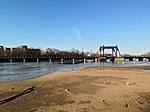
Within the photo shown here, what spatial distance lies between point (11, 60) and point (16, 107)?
419 feet

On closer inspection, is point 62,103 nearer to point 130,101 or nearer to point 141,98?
point 130,101

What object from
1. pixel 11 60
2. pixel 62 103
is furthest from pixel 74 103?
A: pixel 11 60

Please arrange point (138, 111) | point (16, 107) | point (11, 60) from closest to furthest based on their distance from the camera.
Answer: point (138, 111) → point (16, 107) → point (11, 60)

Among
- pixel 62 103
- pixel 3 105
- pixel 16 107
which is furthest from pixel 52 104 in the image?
pixel 3 105

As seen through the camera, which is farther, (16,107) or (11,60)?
(11,60)

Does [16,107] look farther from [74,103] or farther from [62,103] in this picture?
[74,103]

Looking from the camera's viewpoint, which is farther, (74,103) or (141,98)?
(141,98)

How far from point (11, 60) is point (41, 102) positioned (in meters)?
127

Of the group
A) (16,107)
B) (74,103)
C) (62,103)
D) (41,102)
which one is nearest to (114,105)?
(74,103)

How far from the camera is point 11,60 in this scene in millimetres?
132125

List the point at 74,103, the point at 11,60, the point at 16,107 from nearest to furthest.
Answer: the point at 16,107
the point at 74,103
the point at 11,60

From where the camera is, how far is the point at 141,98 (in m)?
14.1

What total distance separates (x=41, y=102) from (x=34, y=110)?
6.69ft

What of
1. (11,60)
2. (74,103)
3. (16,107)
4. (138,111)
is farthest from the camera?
(11,60)
